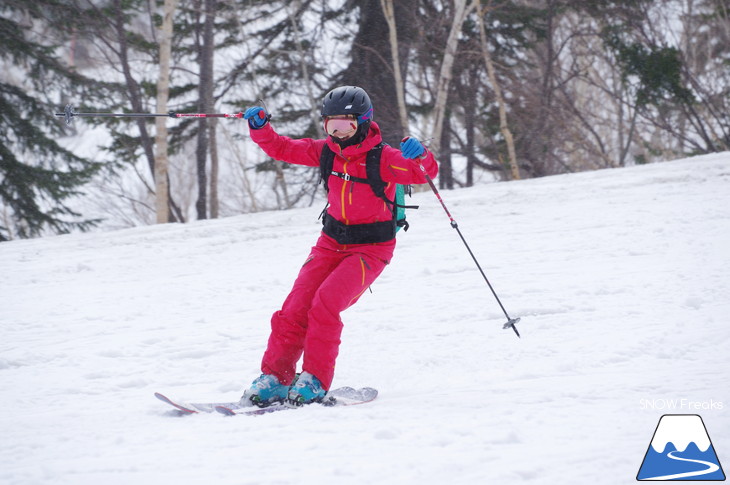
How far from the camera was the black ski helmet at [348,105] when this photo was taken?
3.59m

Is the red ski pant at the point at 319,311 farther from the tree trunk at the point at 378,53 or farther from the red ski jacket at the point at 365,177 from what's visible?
the tree trunk at the point at 378,53

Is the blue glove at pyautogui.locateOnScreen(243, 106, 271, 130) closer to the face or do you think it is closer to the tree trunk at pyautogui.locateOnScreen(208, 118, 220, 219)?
the face

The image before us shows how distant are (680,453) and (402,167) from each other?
2009 mm

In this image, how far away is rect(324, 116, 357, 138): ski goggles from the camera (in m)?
3.59

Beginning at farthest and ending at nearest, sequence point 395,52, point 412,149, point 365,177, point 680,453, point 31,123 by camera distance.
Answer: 1. point 395,52
2. point 31,123
3. point 365,177
4. point 412,149
5. point 680,453

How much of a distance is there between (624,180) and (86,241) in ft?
27.9

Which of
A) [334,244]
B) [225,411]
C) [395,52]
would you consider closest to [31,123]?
[395,52]

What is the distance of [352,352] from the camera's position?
14.2ft

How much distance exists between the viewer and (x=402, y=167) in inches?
140

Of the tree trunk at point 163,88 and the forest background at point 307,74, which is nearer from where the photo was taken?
the tree trunk at point 163,88

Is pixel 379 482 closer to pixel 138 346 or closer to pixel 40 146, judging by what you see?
pixel 138 346

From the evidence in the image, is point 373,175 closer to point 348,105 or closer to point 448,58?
point 348,105

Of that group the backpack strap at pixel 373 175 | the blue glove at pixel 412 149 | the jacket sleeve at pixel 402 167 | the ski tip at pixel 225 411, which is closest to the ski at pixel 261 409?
A: the ski tip at pixel 225 411

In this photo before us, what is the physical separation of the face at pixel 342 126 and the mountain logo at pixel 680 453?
222 centimetres
